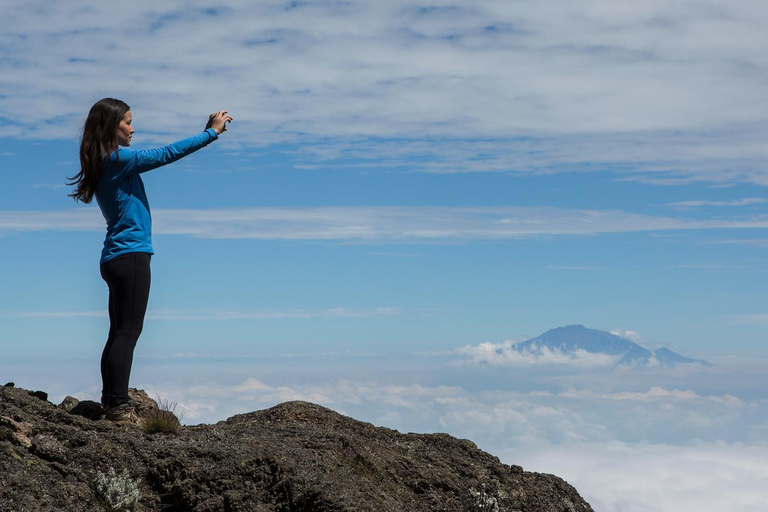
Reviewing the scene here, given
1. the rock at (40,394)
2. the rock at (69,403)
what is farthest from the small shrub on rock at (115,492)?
the rock at (40,394)

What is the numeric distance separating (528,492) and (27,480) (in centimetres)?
498

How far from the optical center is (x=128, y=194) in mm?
9312

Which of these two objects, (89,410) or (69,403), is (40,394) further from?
(89,410)

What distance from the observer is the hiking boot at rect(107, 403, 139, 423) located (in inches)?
364

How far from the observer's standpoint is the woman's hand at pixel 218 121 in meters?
9.63

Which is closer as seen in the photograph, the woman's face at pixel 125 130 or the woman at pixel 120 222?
the woman at pixel 120 222

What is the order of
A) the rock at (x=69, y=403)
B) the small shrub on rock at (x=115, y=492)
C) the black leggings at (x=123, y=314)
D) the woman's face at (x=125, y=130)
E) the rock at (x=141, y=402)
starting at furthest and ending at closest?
the rock at (x=69, y=403) < the rock at (x=141, y=402) < the woman's face at (x=125, y=130) < the black leggings at (x=123, y=314) < the small shrub on rock at (x=115, y=492)

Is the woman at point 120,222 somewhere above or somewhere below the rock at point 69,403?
above

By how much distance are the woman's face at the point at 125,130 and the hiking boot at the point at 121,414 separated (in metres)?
2.87

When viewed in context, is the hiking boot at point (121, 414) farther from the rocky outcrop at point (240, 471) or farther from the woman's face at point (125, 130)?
the woman's face at point (125, 130)

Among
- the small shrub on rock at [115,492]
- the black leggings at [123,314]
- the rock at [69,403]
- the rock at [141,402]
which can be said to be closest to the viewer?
the small shrub on rock at [115,492]

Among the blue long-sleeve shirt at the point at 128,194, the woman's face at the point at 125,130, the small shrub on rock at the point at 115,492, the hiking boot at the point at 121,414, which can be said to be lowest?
the small shrub on rock at the point at 115,492

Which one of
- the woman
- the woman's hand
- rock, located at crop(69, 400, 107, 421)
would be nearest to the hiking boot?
the woman

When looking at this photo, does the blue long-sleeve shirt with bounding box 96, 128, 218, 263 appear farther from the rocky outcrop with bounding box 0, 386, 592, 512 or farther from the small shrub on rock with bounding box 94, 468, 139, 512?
the small shrub on rock with bounding box 94, 468, 139, 512
